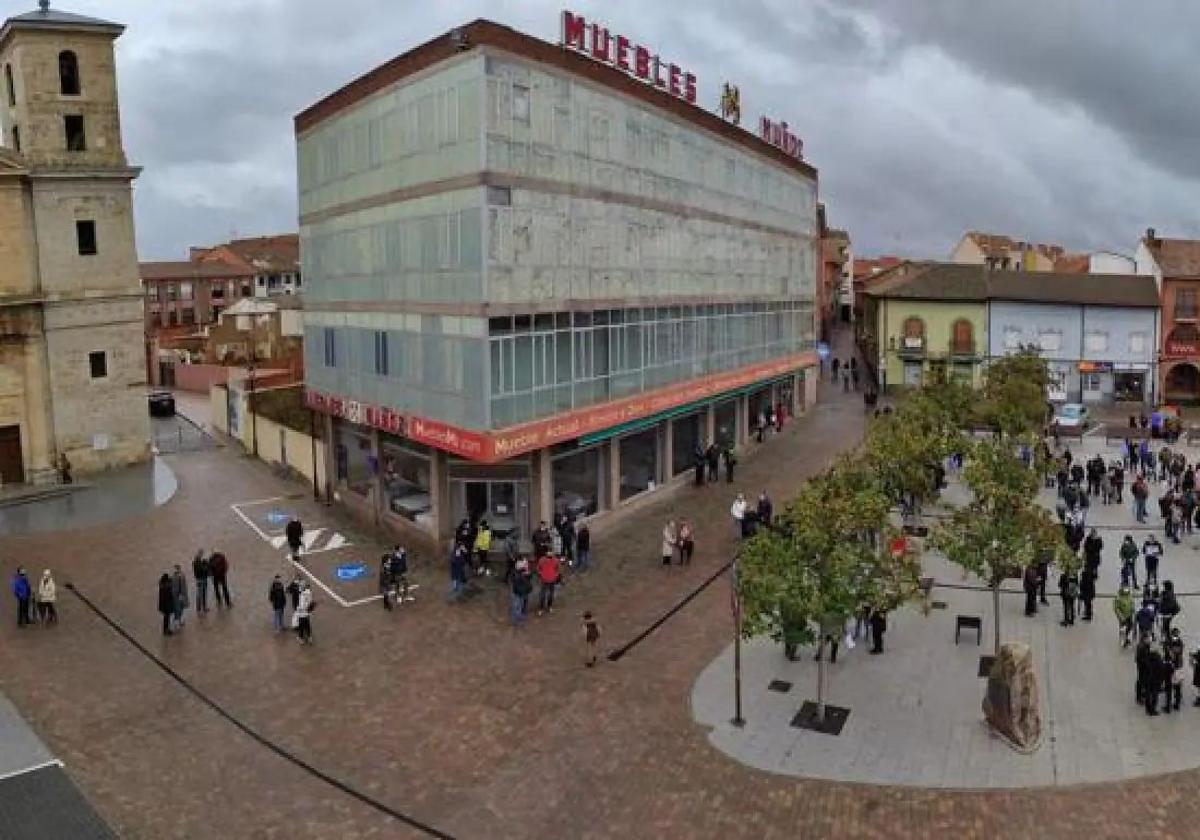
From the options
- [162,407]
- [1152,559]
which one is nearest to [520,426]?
[1152,559]

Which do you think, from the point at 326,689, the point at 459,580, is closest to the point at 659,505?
the point at 459,580

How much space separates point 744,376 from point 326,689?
27.8 metres

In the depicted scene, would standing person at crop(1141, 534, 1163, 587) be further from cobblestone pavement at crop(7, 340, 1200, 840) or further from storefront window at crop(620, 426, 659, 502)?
storefront window at crop(620, 426, 659, 502)

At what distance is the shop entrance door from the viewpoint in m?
30.5

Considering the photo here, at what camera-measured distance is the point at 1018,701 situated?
17578 mm

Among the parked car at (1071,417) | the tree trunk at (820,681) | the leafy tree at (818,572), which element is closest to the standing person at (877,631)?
the leafy tree at (818,572)

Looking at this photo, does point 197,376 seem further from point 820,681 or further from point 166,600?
point 820,681

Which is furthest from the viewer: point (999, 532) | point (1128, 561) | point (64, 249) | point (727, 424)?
point (727, 424)

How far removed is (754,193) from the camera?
153ft

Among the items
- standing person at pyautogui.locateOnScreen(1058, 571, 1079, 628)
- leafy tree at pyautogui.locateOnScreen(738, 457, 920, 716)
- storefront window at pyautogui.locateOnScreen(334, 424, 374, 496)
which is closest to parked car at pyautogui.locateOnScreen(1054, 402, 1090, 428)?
standing person at pyautogui.locateOnScreen(1058, 571, 1079, 628)

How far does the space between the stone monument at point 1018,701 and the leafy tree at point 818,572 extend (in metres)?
1.97

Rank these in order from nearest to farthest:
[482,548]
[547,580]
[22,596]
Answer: [22,596]
[547,580]
[482,548]

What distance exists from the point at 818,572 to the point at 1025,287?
5414cm

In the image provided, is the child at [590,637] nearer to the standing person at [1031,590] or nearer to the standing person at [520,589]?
the standing person at [520,589]
